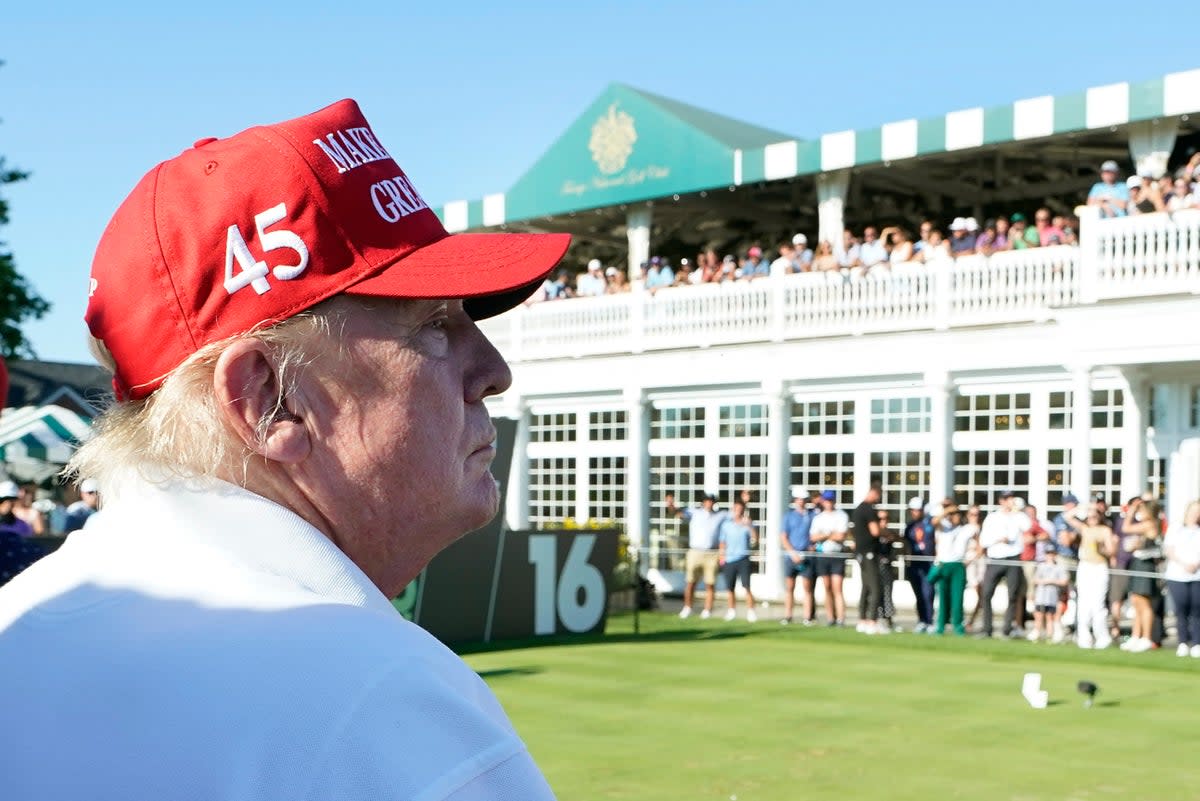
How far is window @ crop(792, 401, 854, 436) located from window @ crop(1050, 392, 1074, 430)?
12.3 ft

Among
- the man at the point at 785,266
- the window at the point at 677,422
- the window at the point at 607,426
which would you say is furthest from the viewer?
the window at the point at 607,426

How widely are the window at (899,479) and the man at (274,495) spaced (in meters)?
23.8

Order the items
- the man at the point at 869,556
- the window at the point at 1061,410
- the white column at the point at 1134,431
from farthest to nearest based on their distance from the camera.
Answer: the window at the point at 1061,410 < the white column at the point at 1134,431 < the man at the point at 869,556

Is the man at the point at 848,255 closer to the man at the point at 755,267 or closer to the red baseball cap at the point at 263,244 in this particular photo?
the man at the point at 755,267

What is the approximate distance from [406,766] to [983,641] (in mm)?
18290

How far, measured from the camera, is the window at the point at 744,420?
27.0 m

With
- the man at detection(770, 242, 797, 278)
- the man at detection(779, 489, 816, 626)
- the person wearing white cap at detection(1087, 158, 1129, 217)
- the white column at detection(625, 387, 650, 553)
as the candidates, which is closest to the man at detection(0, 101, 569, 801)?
the man at detection(779, 489, 816, 626)

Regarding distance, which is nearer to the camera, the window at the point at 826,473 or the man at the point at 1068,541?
the man at the point at 1068,541

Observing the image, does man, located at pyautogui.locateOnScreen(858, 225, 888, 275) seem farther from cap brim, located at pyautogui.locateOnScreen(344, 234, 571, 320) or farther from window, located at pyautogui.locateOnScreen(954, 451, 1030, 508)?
cap brim, located at pyautogui.locateOnScreen(344, 234, 571, 320)

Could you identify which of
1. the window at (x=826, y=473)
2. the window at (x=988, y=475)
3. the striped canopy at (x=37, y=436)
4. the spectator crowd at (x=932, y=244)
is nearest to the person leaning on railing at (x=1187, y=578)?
the spectator crowd at (x=932, y=244)

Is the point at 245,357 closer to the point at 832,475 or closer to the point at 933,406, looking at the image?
the point at 933,406

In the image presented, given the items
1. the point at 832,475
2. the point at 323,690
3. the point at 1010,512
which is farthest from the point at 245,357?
the point at 832,475

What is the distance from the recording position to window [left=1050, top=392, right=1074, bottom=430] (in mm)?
22828

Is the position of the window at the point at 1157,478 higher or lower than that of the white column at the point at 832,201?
lower
